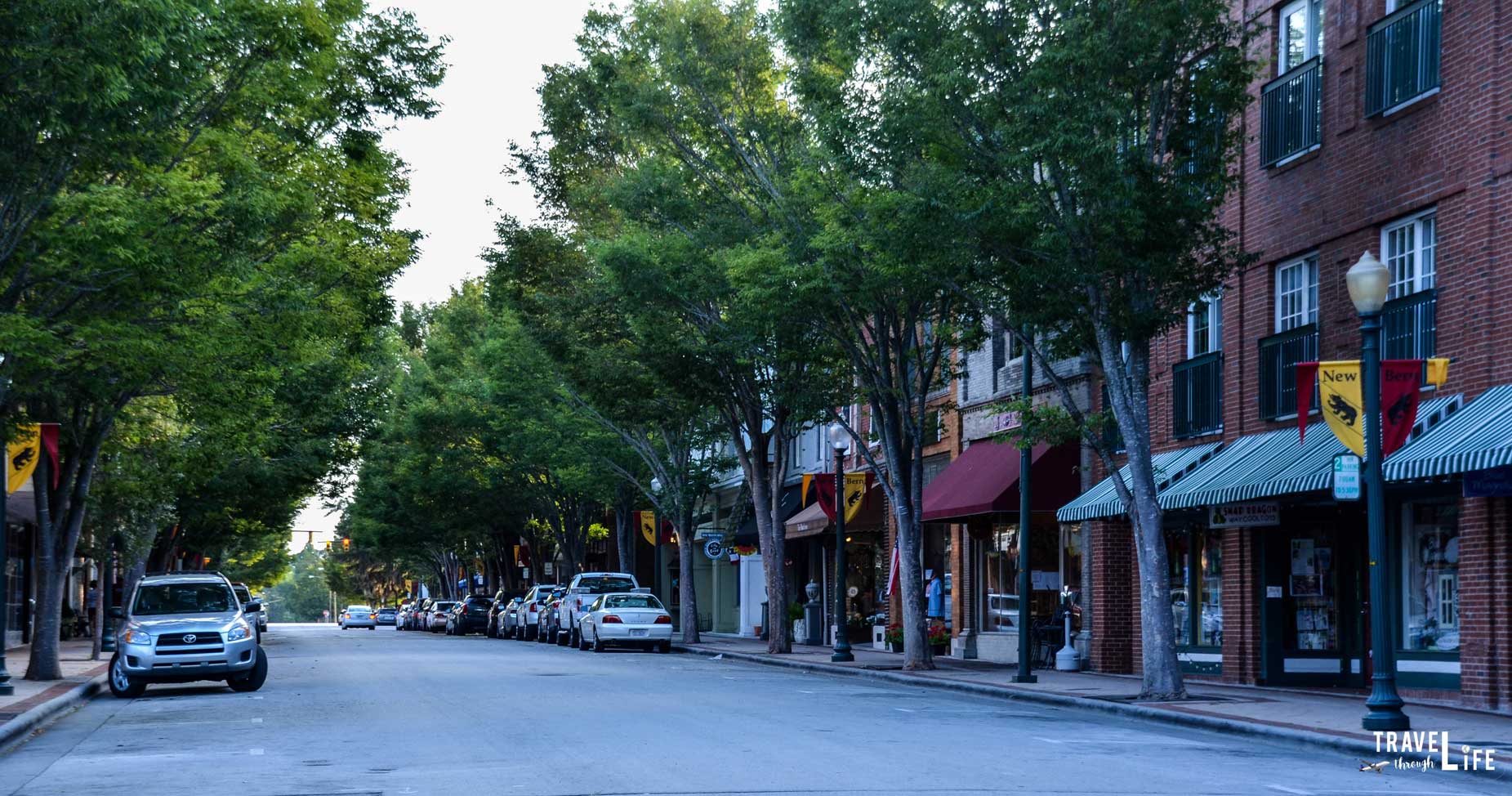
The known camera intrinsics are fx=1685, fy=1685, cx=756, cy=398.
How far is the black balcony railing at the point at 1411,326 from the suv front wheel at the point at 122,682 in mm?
17597

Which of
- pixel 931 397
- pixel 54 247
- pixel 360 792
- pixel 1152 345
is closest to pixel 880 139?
pixel 1152 345

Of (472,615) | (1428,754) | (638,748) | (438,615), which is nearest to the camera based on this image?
(1428,754)

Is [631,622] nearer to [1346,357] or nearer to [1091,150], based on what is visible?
[1346,357]

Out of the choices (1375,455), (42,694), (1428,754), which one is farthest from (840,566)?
(1428,754)

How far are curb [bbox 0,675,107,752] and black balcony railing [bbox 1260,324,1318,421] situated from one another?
644 inches

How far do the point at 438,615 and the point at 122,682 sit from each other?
50.5 metres

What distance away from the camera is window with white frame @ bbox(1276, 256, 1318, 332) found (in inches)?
918

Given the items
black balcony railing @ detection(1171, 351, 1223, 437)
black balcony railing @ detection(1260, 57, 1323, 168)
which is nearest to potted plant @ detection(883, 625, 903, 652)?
black balcony railing @ detection(1171, 351, 1223, 437)

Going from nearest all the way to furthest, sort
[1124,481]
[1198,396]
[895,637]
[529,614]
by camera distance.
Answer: [1124,481]
[1198,396]
[895,637]
[529,614]

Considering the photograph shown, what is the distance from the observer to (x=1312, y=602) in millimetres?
24250

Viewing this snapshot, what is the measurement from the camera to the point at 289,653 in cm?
4219

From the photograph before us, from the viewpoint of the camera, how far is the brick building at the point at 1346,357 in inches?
754

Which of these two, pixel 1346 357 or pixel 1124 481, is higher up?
pixel 1346 357

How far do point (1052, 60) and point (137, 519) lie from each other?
2811 centimetres
